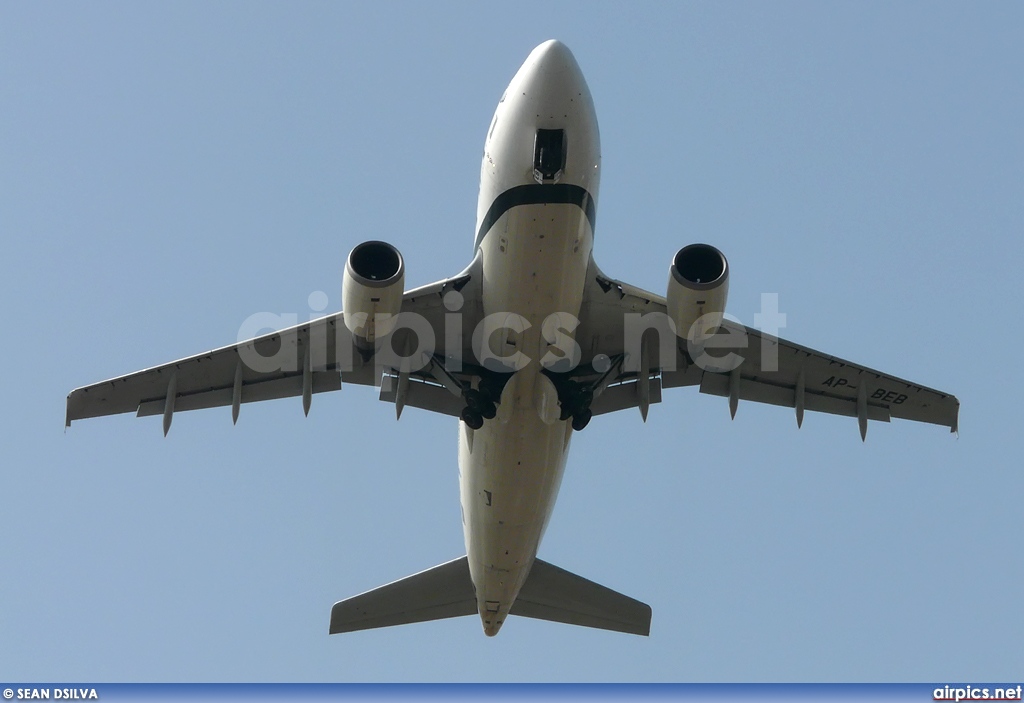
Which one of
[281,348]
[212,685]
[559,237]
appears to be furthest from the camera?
[281,348]

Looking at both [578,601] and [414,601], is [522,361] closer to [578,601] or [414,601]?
[414,601]

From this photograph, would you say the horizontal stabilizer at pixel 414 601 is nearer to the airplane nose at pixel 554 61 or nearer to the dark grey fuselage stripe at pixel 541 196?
the dark grey fuselage stripe at pixel 541 196

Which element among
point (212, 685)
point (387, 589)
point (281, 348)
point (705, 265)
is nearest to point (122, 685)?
point (212, 685)

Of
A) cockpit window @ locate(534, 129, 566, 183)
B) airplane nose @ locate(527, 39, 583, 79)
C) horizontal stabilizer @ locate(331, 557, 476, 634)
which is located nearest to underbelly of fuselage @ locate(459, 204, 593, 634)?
cockpit window @ locate(534, 129, 566, 183)

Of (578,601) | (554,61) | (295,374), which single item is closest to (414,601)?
(578,601)

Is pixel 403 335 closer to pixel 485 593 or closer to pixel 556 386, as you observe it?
pixel 556 386
